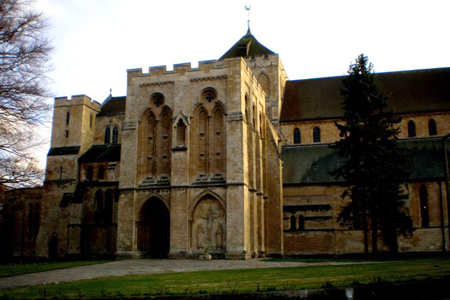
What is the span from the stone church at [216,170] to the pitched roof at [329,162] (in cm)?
12

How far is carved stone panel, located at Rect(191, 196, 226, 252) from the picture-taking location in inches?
1390

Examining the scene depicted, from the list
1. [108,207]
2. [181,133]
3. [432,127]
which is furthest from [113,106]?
[432,127]

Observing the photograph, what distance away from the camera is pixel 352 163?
35031mm

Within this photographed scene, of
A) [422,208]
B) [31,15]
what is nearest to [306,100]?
[422,208]

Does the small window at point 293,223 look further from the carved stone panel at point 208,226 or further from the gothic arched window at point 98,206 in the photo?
the gothic arched window at point 98,206

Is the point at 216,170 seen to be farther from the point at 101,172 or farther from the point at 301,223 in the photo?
the point at 101,172

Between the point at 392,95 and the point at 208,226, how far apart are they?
2179cm

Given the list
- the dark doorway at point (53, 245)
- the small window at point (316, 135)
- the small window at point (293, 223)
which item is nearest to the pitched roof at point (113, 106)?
the dark doorway at point (53, 245)

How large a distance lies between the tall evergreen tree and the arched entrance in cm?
1325

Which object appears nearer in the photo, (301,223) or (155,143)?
(155,143)

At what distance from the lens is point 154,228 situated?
127ft

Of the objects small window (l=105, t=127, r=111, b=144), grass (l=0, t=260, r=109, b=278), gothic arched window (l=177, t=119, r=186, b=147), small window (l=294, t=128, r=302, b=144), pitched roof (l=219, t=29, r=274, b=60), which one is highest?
pitched roof (l=219, t=29, r=274, b=60)

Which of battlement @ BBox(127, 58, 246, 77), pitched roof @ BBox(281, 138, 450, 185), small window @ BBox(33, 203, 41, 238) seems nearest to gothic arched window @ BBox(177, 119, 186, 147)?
battlement @ BBox(127, 58, 246, 77)

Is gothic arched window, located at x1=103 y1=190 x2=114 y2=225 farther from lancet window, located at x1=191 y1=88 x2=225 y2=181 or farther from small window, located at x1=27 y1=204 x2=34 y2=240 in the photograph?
lancet window, located at x1=191 y1=88 x2=225 y2=181
